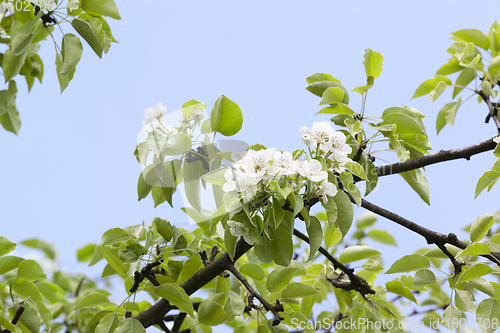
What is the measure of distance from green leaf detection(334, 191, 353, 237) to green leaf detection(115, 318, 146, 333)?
2.15 ft

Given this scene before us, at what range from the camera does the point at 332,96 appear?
1.21 m

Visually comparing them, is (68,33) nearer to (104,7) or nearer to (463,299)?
(104,7)

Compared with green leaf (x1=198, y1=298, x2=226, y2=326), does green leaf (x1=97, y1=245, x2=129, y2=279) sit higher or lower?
higher

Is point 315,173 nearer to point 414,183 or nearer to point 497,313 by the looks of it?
point 414,183

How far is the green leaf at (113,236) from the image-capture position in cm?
129

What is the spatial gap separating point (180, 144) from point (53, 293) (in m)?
1.37

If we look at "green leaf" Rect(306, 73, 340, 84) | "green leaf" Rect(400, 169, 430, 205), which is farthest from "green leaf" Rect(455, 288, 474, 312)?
"green leaf" Rect(306, 73, 340, 84)

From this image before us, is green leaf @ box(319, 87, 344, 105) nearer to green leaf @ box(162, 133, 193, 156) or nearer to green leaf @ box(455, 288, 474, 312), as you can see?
green leaf @ box(162, 133, 193, 156)

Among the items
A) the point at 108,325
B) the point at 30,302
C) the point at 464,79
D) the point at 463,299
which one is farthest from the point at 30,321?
the point at 464,79

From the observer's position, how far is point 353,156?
1.21 metres

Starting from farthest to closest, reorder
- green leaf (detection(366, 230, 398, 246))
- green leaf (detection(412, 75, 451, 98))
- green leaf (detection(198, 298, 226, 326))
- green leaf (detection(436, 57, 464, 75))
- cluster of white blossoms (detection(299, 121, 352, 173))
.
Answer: green leaf (detection(366, 230, 398, 246)) < green leaf (detection(436, 57, 464, 75)) < green leaf (detection(412, 75, 451, 98)) < green leaf (detection(198, 298, 226, 326)) < cluster of white blossoms (detection(299, 121, 352, 173))

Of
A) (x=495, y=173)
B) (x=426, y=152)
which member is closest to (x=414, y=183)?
(x=426, y=152)

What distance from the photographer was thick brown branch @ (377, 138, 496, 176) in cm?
123

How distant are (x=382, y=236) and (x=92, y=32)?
1556mm
